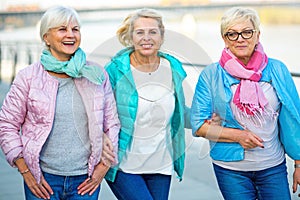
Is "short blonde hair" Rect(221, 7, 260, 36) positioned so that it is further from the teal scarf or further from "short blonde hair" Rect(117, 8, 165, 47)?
the teal scarf

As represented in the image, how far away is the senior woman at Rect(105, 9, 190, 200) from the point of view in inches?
119

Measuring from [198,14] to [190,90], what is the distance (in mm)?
64417

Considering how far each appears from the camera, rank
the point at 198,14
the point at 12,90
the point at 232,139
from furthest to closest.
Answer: the point at 198,14 → the point at 232,139 → the point at 12,90

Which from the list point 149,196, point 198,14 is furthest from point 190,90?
point 198,14

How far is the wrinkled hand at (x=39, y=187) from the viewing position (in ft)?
9.48

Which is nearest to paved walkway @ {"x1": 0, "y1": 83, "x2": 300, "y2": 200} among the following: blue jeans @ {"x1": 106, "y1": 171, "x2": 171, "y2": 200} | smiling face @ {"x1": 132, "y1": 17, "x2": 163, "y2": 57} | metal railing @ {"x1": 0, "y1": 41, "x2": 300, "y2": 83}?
blue jeans @ {"x1": 106, "y1": 171, "x2": 171, "y2": 200}

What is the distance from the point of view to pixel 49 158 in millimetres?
2885

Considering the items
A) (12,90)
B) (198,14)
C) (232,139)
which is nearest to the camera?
(12,90)

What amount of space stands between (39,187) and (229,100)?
3.04 feet

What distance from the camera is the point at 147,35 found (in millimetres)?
3076

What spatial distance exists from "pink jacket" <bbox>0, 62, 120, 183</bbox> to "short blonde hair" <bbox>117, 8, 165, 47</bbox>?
33 cm

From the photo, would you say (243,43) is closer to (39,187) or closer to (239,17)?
(239,17)

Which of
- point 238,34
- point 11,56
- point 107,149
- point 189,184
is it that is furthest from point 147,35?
point 11,56

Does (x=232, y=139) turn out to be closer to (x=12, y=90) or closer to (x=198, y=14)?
(x=12, y=90)
